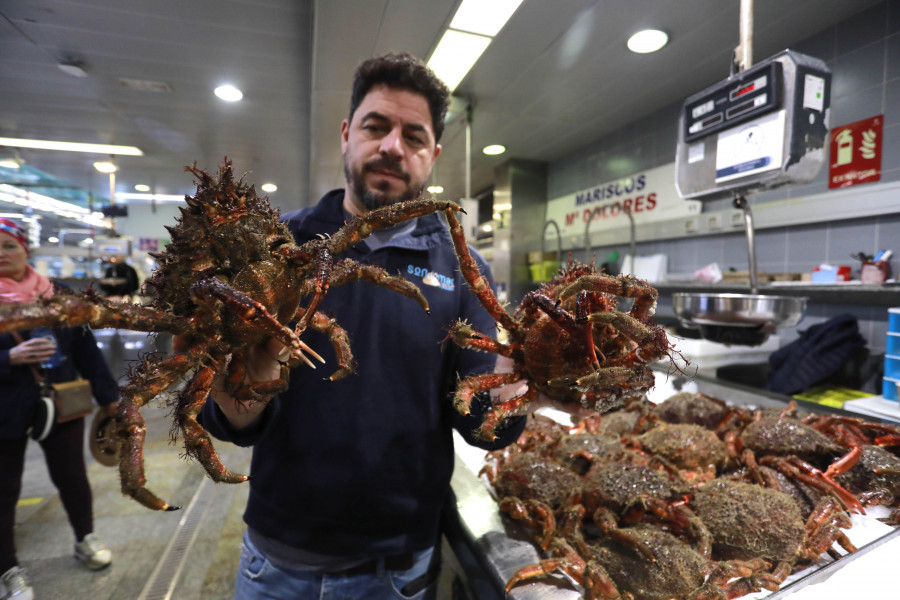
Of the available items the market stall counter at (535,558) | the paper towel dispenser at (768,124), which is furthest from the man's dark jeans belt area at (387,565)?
the paper towel dispenser at (768,124)

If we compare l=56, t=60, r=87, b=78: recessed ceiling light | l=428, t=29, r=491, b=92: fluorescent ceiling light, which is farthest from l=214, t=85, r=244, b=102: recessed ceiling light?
l=428, t=29, r=491, b=92: fluorescent ceiling light

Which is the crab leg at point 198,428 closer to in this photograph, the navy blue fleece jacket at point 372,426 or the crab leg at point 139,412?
the crab leg at point 139,412

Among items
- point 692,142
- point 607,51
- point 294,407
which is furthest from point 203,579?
point 607,51

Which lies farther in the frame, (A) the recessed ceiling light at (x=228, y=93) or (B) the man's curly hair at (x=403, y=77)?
(A) the recessed ceiling light at (x=228, y=93)

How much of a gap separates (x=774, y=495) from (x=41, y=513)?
4422mm

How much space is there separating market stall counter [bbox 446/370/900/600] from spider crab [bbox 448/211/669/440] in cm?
26

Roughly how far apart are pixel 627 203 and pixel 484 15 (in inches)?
106

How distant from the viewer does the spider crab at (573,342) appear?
89 centimetres

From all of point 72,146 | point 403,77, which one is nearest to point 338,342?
point 403,77

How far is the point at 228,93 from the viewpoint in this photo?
363 centimetres

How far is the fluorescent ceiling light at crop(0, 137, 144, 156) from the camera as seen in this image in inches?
39.1

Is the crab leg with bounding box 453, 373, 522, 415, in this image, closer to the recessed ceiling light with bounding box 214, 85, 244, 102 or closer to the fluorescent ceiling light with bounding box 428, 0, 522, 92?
the fluorescent ceiling light with bounding box 428, 0, 522, 92

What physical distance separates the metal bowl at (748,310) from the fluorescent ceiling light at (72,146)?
Answer: 1997 millimetres

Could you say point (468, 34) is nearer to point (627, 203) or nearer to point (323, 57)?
point (323, 57)
